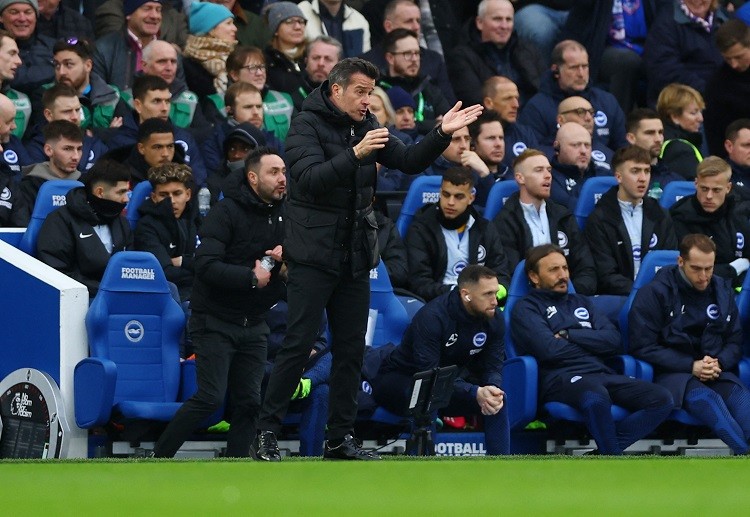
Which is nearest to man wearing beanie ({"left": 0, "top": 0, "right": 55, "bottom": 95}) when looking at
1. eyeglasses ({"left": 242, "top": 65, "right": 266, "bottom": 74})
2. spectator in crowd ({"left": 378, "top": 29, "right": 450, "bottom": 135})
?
eyeglasses ({"left": 242, "top": 65, "right": 266, "bottom": 74})

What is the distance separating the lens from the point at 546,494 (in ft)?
24.7

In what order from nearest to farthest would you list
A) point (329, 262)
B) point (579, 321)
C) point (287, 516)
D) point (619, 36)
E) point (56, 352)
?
point (287, 516) → point (329, 262) → point (56, 352) → point (579, 321) → point (619, 36)

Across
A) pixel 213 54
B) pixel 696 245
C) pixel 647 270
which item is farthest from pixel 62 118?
pixel 696 245

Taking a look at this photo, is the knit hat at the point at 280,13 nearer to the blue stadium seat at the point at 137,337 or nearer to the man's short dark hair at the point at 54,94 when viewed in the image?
the man's short dark hair at the point at 54,94

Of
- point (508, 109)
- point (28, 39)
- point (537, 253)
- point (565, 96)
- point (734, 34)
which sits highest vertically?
point (734, 34)

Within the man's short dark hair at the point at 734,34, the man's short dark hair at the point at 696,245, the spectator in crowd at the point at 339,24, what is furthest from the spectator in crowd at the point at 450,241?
the man's short dark hair at the point at 734,34

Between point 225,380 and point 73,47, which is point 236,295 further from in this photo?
point 73,47

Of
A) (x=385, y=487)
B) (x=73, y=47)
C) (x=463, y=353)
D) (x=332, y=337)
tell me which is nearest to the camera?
(x=385, y=487)

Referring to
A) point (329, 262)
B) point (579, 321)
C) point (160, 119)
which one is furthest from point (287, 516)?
point (160, 119)

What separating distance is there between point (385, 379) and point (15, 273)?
271cm

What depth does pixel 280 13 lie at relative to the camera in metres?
15.8

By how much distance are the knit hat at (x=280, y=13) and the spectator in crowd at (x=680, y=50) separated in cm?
393

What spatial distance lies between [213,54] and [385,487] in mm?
8240

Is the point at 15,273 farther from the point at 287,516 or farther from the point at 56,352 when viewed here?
the point at 287,516
